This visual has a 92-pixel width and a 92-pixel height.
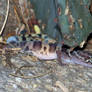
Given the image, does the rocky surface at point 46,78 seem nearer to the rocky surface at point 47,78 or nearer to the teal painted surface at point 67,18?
the rocky surface at point 47,78

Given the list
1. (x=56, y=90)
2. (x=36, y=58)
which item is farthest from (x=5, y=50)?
(x=56, y=90)

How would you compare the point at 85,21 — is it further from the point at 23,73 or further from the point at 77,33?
the point at 23,73

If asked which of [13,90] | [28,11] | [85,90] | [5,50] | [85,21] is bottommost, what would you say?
[85,90]

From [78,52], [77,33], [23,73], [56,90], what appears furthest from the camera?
[78,52]

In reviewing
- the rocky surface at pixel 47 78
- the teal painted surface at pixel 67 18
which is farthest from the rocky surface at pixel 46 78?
the teal painted surface at pixel 67 18

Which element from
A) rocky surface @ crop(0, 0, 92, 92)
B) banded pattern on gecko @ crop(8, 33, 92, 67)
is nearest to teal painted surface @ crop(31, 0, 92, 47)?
banded pattern on gecko @ crop(8, 33, 92, 67)

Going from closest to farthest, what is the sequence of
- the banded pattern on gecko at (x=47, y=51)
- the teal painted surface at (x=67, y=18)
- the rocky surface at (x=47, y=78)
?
the rocky surface at (x=47, y=78), the teal painted surface at (x=67, y=18), the banded pattern on gecko at (x=47, y=51)

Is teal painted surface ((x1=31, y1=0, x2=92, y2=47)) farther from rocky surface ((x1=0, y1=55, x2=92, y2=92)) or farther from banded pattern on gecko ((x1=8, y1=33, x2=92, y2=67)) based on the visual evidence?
rocky surface ((x1=0, y1=55, x2=92, y2=92))

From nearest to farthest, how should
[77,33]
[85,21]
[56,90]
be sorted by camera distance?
1. [56,90]
2. [77,33]
3. [85,21]
